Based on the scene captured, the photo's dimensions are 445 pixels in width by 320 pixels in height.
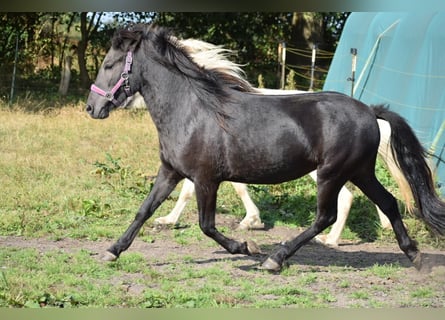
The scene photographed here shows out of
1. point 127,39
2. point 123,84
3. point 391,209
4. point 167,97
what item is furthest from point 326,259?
point 127,39

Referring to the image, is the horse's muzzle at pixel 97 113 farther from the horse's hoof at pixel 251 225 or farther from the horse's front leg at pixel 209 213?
the horse's hoof at pixel 251 225

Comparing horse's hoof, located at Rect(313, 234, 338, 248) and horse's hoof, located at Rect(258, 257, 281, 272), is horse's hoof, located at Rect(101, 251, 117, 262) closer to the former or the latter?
Answer: horse's hoof, located at Rect(258, 257, 281, 272)

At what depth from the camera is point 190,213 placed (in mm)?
8297

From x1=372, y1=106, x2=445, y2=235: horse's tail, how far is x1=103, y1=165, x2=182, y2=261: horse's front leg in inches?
73.9

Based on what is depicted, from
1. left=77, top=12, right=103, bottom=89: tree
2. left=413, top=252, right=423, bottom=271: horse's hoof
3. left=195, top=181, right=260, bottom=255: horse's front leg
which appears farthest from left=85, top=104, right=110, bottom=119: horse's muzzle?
left=77, top=12, right=103, bottom=89: tree

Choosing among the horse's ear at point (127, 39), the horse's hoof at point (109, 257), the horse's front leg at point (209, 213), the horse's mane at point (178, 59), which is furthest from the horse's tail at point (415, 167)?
the horse's hoof at point (109, 257)

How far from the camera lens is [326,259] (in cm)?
663

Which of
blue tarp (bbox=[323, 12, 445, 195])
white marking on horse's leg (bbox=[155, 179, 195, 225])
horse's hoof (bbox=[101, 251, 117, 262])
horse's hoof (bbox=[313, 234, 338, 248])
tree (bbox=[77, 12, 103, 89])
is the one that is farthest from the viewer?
tree (bbox=[77, 12, 103, 89])

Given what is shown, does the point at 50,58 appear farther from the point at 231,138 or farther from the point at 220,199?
the point at 231,138

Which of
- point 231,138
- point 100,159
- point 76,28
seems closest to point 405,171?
point 231,138

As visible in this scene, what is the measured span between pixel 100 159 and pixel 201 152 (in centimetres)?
543

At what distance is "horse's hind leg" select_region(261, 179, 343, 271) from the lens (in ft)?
19.4

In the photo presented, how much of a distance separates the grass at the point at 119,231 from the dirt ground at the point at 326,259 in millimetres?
35

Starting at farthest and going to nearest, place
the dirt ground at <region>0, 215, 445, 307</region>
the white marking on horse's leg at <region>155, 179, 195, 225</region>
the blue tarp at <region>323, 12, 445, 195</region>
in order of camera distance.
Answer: the blue tarp at <region>323, 12, 445, 195</region>, the white marking on horse's leg at <region>155, 179, 195, 225</region>, the dirt ground at <region>0, 215, 445, 307</region>
